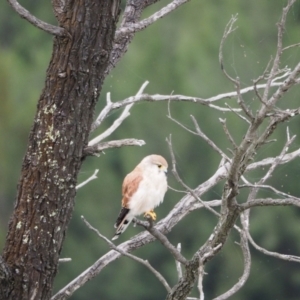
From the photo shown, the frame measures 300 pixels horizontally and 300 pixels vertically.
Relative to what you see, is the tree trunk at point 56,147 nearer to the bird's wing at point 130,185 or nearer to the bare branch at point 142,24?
the bare branch at point 142,24

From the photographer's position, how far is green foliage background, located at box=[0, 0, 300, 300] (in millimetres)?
23984

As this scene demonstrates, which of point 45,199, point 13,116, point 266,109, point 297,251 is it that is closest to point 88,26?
point 45,199

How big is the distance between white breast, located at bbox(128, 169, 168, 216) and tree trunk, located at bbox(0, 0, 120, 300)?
978mm

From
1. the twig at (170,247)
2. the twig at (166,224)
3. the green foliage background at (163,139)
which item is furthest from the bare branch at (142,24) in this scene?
the green foliage background at (163,139)

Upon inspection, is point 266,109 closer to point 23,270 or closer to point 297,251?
point 23,270

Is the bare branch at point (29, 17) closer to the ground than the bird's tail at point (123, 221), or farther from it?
farther from it

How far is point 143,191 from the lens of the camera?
4.35 meters

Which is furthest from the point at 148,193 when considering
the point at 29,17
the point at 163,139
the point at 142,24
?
the point at 163,139

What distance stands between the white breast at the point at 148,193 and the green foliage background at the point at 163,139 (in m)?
15.9

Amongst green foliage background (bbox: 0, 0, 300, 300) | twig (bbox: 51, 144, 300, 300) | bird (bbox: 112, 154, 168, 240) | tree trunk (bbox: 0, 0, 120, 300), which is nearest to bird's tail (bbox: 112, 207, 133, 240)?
bird (bbox: 112, 154, 168, 240)

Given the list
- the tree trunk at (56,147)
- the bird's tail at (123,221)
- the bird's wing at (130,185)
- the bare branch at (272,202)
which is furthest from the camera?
the bird's wing at (130,185)

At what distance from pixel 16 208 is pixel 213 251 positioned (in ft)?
2.68

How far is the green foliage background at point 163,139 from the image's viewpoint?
78.7 feet

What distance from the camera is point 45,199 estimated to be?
3.30 m
